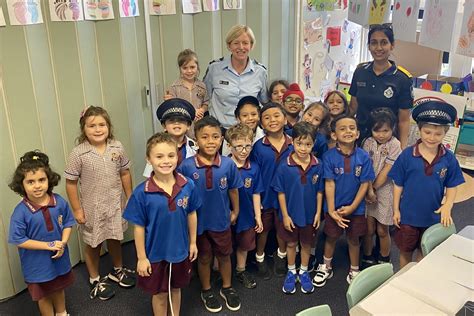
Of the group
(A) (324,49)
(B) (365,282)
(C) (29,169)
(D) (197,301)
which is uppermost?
(A) (324,49)

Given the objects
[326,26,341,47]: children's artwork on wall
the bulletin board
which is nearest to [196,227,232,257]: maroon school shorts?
the bulletin board

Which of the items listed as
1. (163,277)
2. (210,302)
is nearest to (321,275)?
(210,302)

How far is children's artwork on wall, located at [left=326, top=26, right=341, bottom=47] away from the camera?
15.0 feet

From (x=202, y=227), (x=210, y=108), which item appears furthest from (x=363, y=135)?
(x=202, y=227)

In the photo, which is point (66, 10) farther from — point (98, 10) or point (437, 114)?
point (437, 114)

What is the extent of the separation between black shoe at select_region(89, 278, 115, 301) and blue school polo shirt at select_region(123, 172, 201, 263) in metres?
0.74

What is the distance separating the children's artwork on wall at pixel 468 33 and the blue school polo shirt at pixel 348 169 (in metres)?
0.76

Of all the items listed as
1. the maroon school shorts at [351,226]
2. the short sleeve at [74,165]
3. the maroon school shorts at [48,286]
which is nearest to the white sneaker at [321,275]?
the maroon school shorts at [351,226]

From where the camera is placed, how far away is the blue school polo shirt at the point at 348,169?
2592 millimetres

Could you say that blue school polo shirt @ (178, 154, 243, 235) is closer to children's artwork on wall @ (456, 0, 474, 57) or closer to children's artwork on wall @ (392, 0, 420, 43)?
children's artwork on wall @ (456, 0, 474, 57)

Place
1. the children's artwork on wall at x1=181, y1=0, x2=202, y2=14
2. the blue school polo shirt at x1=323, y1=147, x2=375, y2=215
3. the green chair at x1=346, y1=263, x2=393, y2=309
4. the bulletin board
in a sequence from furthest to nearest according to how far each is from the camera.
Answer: the bulletin board < the children's artwork on wall at x1=181, y1=0, x2=202, y2=14 < the blue school polo shirt at x1=323, y1=147, x2=375, y2=215 < the green chair at x1=346, y1=263, x2=393, y2=309

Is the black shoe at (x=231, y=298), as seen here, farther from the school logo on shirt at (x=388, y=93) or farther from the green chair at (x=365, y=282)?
the school logo on shirt at (x=388, y=93)

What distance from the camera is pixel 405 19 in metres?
3.16

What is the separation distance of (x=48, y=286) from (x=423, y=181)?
199 cm
